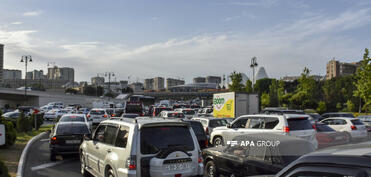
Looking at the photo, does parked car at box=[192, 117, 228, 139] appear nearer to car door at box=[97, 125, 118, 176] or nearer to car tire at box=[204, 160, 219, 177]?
car tire at box=[204, 160, 219, 177]

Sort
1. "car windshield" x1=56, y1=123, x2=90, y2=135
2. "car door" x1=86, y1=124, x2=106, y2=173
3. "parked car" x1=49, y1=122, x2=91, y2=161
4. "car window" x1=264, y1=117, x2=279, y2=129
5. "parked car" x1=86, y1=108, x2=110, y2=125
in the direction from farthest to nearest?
1. "parked car" x1=86, y1=108, x2=110, y2=125
2. "car windshield" x1=56, y1=123, x2=90, y2=135
3. "parked car" x1=49, y1=122, x2=91, y2=161
4. "car window" x1=264, y1=117, x2=279, y2=129
5. "car door" x1=86, y1=124, x2=106, y2=173

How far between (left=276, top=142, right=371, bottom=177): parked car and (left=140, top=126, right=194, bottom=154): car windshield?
347cm

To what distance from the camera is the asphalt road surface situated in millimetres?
9367

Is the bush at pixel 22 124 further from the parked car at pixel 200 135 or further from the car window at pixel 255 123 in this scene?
the car window at pixel 255 123

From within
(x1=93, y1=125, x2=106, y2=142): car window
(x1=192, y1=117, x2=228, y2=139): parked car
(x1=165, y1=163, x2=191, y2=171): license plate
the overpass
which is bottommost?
the overpass

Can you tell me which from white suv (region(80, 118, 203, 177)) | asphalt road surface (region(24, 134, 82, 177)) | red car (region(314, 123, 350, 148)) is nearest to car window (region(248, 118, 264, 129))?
red car (region(314, 123, 350, 148))

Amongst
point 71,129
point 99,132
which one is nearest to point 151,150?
point 99,132

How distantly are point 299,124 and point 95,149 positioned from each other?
7.32m

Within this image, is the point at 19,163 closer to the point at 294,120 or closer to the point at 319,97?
the point at 294,120

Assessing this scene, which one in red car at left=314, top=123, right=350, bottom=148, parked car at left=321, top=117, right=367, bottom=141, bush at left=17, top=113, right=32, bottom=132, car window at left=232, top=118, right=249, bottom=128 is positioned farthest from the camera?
→ bush at left=17, top=113, right=32, bottom=132

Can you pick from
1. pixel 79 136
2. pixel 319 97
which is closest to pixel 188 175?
pixel 79 136

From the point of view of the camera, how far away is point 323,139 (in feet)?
47.1

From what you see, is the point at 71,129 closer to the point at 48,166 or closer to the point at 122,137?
the point at 48,166

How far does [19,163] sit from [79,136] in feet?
7.33
